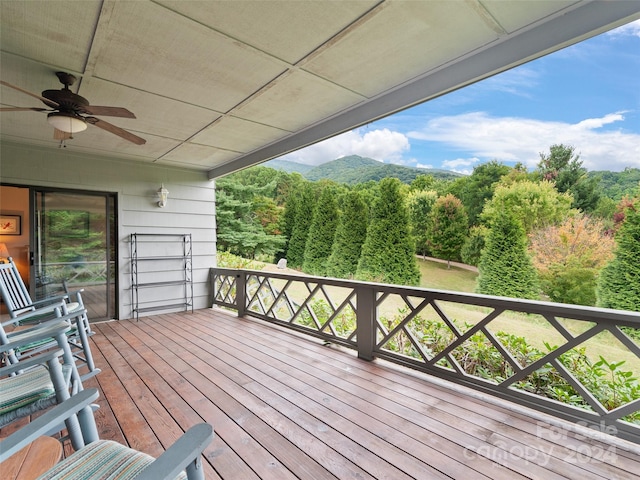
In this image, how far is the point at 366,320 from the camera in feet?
10.8

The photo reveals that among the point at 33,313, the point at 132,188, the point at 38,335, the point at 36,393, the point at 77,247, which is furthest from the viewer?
the point at 132,188

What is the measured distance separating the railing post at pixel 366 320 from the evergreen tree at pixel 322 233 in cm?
818

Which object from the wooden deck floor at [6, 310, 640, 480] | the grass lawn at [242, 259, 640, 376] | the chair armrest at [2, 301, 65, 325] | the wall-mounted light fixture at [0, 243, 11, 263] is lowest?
the grass lawn at [242, 259, 640, 376]

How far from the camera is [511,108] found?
13484 mm

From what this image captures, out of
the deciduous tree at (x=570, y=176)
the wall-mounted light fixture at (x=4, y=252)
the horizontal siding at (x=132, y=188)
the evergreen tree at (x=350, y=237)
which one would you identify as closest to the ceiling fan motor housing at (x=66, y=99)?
the horizontal siding at (x=132, y=188)

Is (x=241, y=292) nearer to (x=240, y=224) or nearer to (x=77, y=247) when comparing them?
(x=77, y=247)

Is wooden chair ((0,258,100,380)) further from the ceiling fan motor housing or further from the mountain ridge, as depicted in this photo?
the mountain ridge

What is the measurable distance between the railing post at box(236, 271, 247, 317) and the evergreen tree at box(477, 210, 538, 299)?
658 cm

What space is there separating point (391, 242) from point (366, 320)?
659cm

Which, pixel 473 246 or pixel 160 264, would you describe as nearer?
pixel 160 264

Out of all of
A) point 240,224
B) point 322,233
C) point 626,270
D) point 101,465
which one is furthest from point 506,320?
point 240,224

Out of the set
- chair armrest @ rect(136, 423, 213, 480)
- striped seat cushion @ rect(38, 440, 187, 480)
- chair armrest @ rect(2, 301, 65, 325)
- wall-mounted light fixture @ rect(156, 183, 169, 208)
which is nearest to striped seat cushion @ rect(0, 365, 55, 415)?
striped seat cushion @ rect(38, 440, 187, 480)

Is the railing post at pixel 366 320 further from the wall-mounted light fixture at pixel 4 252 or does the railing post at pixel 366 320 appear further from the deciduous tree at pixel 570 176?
the deciduous tree at pixel 570 176

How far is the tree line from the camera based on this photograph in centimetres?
746
